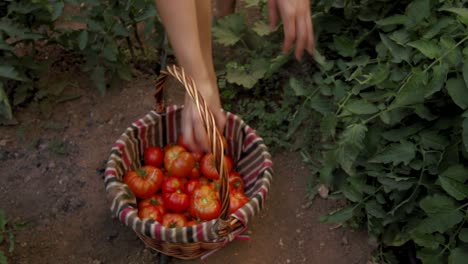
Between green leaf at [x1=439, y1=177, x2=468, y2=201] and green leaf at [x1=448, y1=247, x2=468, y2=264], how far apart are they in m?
0.16

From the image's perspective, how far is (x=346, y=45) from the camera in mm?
2041

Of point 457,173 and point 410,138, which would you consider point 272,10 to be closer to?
point 410,138

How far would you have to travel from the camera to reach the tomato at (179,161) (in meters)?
2.01

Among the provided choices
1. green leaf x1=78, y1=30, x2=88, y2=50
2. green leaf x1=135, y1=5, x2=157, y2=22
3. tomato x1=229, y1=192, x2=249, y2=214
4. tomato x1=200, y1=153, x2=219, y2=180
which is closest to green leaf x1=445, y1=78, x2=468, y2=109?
tomato x1=229, y1=192, x2=249, y2=214

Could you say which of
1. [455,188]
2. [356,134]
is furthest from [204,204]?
[455,188]

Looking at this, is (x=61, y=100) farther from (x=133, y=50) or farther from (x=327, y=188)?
(x=327, y=188)

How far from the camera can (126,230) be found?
6.70ft

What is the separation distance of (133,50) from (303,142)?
1.02 metres

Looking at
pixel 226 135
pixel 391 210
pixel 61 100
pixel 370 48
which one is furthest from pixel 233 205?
pixel 61 100

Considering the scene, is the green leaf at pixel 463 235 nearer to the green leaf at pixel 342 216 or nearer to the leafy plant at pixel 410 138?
the leafy plant at pixel 410 138

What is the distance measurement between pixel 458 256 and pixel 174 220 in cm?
96

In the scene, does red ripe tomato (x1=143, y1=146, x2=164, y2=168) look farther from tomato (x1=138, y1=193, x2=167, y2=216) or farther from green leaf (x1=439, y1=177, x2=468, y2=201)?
green leaf (x1=439, y1=177, x2=468, y2=201)

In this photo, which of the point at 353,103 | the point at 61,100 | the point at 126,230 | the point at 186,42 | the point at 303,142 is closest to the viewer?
the point at 186,42

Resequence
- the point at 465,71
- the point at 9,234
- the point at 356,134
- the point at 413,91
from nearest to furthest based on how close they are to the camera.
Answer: the point at 465,71
the point at 413,91
the point at 356,134
the point at 9,234
